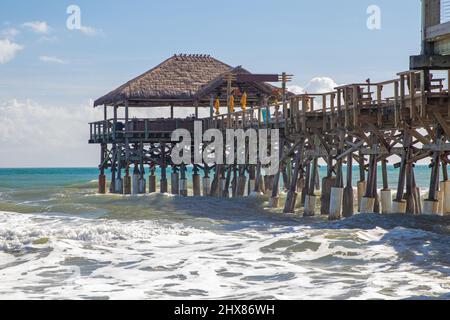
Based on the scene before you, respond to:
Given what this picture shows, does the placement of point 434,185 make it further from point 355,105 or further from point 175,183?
point 175,183

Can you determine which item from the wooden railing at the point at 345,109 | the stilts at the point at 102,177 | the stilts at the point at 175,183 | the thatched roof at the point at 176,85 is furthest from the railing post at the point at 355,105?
the stilts at the point at 102,177

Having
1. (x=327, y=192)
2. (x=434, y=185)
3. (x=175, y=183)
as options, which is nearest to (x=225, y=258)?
(x=434, y=185)

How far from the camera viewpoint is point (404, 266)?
1420 centimetres

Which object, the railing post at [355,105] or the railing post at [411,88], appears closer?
the railing post at [411,88]

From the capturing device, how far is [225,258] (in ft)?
51.4

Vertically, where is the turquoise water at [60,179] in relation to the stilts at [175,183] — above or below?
below

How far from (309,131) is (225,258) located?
35.3 ft

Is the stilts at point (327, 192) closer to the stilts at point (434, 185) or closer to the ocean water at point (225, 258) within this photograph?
the ocean water at point (225, 258)

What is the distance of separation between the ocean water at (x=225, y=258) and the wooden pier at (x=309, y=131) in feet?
5.34

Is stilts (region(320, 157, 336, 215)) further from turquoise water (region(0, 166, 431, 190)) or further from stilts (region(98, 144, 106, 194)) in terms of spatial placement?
turquoise water (region(0, 166, 431, 190))

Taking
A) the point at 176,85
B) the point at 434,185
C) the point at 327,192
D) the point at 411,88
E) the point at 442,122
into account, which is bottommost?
the point at 327,192

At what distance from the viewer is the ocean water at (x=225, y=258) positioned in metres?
12.7

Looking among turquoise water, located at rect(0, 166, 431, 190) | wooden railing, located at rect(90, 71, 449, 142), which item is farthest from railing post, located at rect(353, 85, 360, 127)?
turquoise water, located at rect(0, 166, 431, 190)
